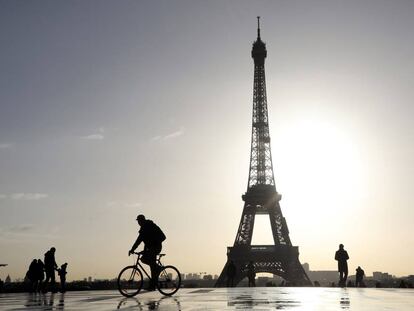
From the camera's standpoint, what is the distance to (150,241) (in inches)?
618

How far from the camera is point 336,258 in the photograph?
28906mm

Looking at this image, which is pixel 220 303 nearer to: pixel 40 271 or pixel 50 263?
pixel 50 263

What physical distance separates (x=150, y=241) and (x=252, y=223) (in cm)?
7394

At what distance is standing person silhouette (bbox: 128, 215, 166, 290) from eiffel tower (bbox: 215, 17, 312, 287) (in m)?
64.8

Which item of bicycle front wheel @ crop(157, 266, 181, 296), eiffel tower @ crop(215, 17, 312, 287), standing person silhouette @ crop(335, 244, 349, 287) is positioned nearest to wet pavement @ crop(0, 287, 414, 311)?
bicycle front wheel @ crop(157, 266, 181, 296)

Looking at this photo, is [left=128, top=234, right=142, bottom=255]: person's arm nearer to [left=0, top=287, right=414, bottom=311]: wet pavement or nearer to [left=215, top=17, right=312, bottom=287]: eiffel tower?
[left=0, top=287, right=414, bottom=311]: wet pavement

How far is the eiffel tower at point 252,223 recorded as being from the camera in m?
83.8

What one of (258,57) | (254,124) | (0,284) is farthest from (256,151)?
(0,284)

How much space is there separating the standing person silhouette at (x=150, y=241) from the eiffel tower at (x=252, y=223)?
64.8 m

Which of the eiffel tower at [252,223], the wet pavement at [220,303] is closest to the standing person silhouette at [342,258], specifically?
the wet pavement at [220,303]

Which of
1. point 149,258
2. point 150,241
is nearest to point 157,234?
point 150,241

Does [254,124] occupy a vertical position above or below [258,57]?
below

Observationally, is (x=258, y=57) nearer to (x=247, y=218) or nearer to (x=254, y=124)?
(x=254, y=124)

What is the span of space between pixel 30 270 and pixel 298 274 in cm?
6160
